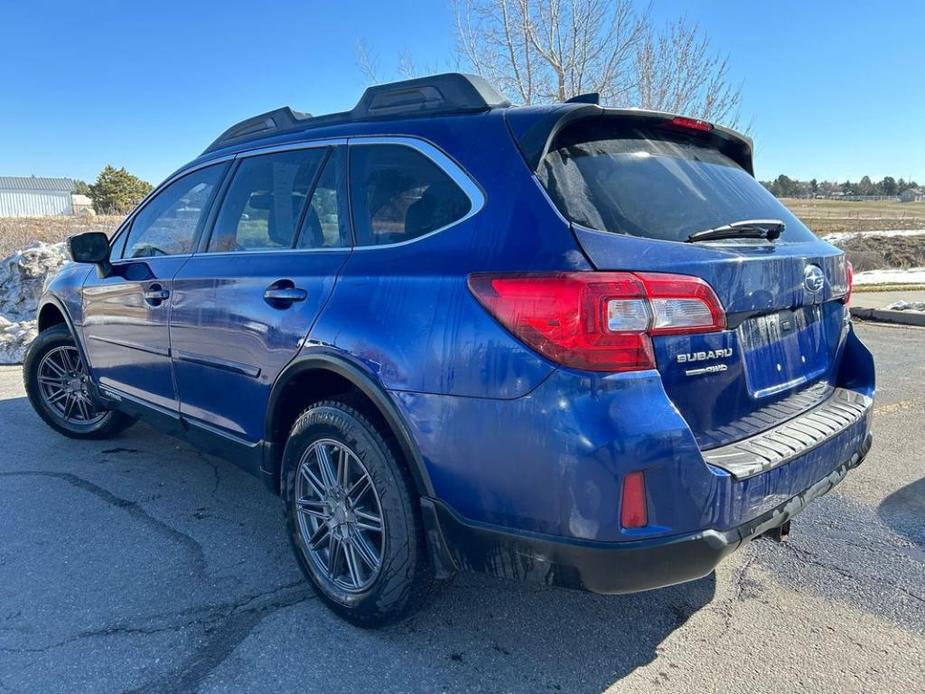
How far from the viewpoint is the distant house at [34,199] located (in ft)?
202

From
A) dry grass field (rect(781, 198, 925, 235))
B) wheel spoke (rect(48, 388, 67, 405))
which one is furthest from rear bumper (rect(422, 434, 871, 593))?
dry grass field (rect(781, 198, 925, 235))

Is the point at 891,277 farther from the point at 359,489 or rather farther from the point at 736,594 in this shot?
the point at 359,489

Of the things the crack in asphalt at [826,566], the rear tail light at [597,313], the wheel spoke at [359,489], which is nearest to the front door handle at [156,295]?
the wheel spoke at [359,489]

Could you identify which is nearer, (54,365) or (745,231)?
(745,231)

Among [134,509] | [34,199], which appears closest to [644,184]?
[134,509]

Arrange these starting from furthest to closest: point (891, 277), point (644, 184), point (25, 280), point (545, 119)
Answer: point (891, 277)
point (25, 280)
point (644, 184)
point (545, 119)

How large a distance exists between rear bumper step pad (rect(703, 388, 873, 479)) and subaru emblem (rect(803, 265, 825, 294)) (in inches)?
17.6

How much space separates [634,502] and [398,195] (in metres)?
1.39

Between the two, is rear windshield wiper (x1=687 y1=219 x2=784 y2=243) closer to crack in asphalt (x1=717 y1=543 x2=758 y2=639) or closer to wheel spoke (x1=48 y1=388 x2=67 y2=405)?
crack in asphalt (x1=717 y1=543 x2=758 y2=639)

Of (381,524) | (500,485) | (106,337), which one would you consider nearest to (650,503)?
(500,485)

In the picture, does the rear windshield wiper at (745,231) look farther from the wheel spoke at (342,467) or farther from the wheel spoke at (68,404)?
the wheel spoke at (68,404)

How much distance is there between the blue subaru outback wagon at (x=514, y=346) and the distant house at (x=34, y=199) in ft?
209

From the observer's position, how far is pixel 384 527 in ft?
7.97

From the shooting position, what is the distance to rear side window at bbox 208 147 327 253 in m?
3.03
